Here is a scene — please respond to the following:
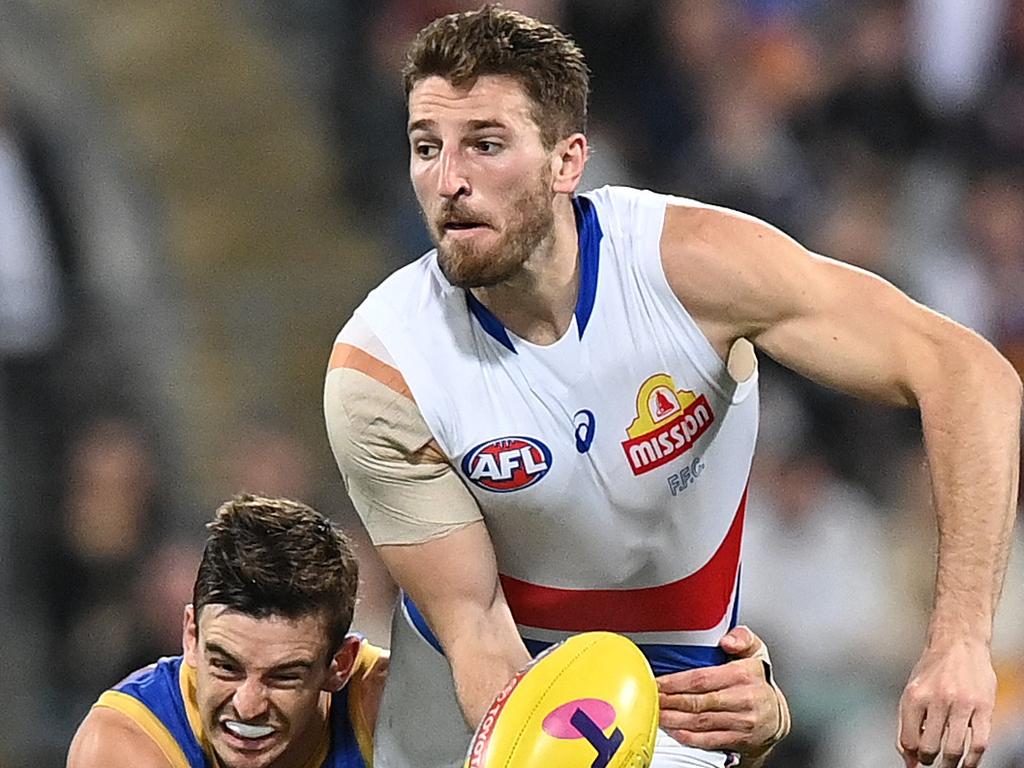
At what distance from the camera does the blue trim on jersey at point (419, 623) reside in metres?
3.29

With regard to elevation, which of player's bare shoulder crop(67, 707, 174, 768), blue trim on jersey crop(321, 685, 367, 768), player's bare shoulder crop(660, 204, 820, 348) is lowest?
blue trim on jersey crop(321, 685, 367, 768)

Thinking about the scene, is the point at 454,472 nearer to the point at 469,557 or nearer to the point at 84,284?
the point at 469,557

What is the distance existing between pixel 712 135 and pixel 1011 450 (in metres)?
3.55

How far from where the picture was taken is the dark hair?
321cm

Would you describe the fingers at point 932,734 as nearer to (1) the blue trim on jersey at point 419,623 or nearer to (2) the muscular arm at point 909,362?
(2) the muscular arm at point 909,362

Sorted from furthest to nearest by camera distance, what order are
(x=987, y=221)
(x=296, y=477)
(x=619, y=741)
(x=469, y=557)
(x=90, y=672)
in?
1. (x=987, y=221)
2. (x=296, y=477)
3. (x=90, y=672)
4. (x=469, y=557)
5. (x=619, y=741)

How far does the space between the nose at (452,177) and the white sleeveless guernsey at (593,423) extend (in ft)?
0.89

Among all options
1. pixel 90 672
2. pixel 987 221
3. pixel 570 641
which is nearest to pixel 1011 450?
pixel 570 641

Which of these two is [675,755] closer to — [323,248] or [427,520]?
[427,520]

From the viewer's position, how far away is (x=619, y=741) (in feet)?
8.09

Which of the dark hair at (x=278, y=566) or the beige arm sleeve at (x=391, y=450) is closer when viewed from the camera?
the beige arm sleeve at (x=391, y=450)

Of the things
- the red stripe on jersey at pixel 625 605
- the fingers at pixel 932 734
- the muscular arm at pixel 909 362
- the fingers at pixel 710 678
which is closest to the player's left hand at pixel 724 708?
the fingers at pixel 710 678

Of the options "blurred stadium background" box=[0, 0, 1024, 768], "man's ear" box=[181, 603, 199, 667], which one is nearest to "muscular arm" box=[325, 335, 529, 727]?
"man's ear" box=[181, 603, 199, 667]

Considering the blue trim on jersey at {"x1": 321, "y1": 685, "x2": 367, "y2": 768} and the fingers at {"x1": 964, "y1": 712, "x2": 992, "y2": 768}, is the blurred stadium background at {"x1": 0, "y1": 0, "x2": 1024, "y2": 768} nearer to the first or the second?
the blue trim on jersey at {"x1": 321, "y1": 685, "x2": 367, "y2": 768}
